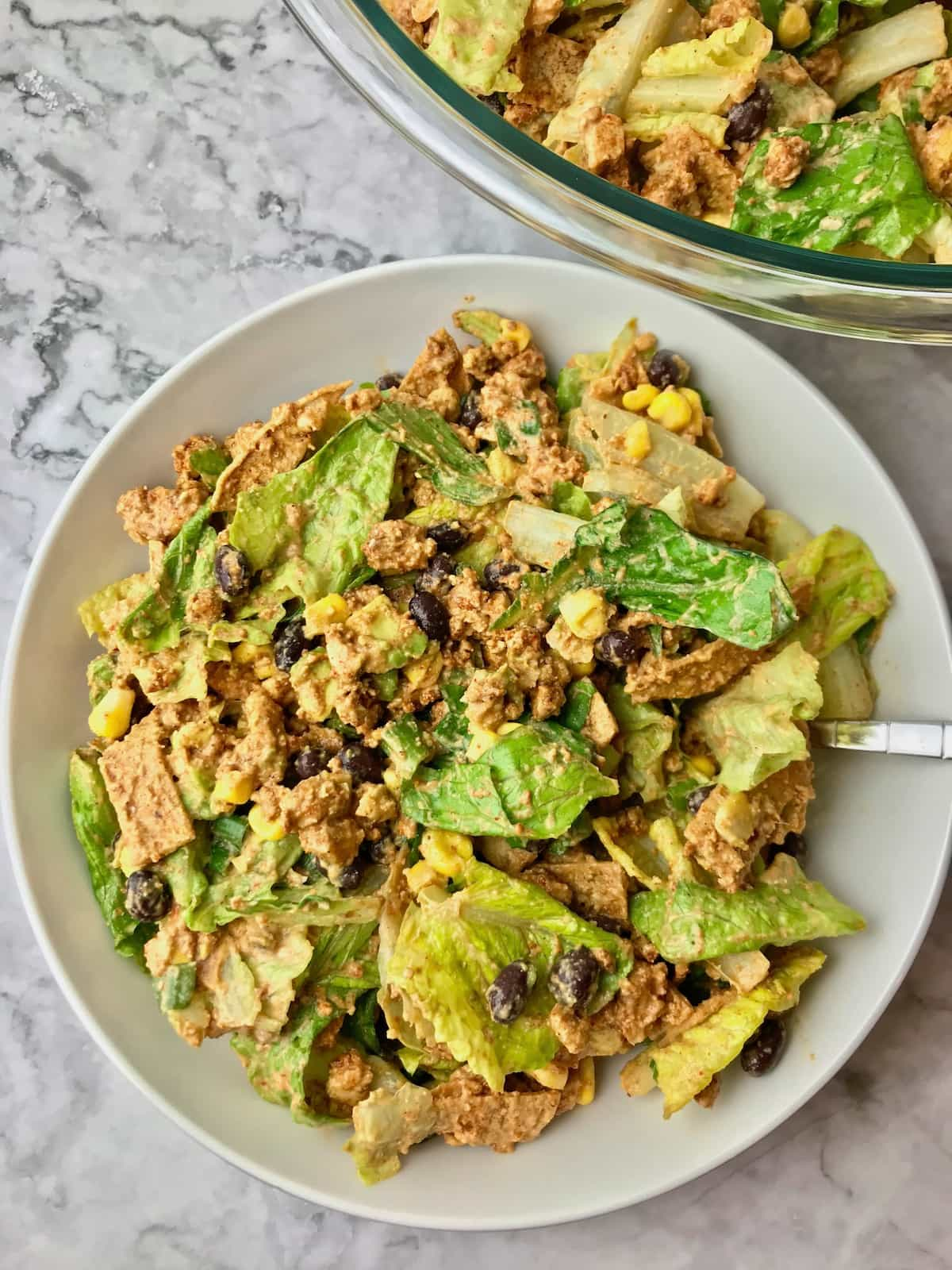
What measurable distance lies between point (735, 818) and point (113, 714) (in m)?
1.44

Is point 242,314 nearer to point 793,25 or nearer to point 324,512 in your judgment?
point 324,512

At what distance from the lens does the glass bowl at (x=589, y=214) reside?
5.87ft

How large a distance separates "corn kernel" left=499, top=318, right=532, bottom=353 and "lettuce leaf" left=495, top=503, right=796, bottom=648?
0.49 meters

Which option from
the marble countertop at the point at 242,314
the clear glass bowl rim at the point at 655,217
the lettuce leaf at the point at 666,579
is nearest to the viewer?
the clear glass bowl rim at the point at 655,217

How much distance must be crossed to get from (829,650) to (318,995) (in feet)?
A: 4.72

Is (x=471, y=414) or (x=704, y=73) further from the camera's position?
(x=471, y=414)

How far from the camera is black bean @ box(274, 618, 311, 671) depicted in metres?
2.53

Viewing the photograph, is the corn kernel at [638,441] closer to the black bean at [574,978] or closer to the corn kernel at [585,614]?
the corn kernel at [585,614]

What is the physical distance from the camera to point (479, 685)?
A: 2408 mm

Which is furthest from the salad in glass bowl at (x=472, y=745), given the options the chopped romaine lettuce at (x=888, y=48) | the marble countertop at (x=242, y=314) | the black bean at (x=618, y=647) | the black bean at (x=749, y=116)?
the chopped romaine lettuce at (x=888, y=48)

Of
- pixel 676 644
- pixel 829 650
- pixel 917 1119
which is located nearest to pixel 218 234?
pixel 676 644

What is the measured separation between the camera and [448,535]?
2.51 meters

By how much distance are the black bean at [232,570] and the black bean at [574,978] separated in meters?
1.11

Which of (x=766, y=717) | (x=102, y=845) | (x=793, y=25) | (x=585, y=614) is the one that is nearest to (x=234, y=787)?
(x=102, y=845)
